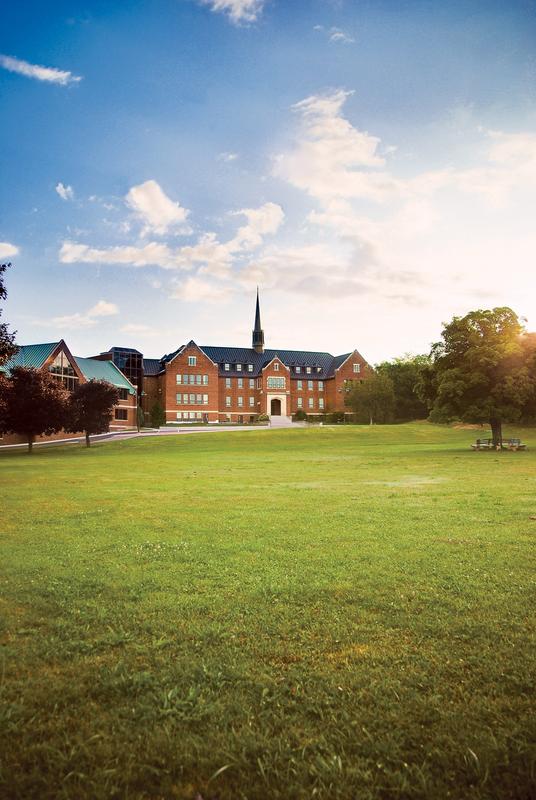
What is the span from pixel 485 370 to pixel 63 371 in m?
55.3

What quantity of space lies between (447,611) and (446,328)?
38358 mm

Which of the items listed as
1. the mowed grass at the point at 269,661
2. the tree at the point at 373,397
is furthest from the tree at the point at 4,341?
the tree at the point at 373,397

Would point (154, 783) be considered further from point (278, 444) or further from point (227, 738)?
point (278, 444)

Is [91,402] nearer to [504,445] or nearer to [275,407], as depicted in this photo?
[504,445]

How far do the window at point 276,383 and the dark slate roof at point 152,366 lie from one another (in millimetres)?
21402

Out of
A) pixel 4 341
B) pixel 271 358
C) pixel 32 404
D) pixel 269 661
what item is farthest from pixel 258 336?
pixel 269 661

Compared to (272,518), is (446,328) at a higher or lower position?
higher

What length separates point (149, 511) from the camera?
486 inches

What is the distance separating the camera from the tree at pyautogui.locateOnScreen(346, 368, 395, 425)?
83500mm

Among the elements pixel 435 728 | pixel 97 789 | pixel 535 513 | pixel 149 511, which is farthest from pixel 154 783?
pixel 535 513

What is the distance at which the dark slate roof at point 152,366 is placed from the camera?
3944 inches

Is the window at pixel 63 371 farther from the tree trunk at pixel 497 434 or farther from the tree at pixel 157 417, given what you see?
the tree trunk at pixel 497 434

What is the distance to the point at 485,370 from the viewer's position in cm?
3750

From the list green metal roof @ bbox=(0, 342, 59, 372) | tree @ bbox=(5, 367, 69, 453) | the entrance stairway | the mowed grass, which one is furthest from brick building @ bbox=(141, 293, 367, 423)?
the mowed grass
